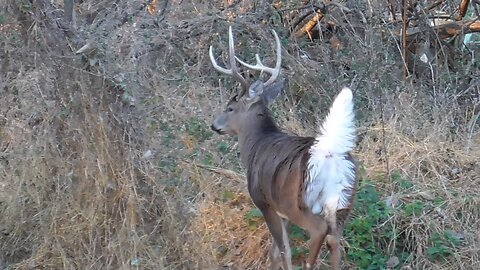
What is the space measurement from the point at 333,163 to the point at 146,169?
1341 mm

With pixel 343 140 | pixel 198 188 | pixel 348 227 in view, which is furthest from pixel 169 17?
pixel 343 140

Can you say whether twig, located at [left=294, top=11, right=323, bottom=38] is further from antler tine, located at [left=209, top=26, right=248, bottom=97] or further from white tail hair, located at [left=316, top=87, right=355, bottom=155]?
white tail hair, located at [left=316, top=87, right=355, bottom=155]

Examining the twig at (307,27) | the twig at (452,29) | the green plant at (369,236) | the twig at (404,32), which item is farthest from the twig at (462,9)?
the green plant at (369,236)

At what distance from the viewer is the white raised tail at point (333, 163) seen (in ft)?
14.9

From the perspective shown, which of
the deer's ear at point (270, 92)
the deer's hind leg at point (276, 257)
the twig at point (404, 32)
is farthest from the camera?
the twig at point (404, 32)

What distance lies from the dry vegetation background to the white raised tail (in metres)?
0.94

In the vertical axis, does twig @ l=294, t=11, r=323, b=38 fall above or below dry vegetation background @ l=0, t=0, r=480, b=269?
below

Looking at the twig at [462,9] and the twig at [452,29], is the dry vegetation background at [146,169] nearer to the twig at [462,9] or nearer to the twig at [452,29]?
the twig at [452,29]

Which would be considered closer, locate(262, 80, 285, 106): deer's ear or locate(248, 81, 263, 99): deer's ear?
locate(248, 81, 263, 99): deer's ear

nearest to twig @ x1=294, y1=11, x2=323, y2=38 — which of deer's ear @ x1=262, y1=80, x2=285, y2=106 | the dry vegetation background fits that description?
the dry vegetation background

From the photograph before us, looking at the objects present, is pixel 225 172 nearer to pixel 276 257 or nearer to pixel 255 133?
pixel 255 133

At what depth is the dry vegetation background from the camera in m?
5.43

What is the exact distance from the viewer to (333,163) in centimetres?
473

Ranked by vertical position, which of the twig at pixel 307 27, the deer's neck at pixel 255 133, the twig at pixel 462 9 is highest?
the deer's neck at pixel 255 133
